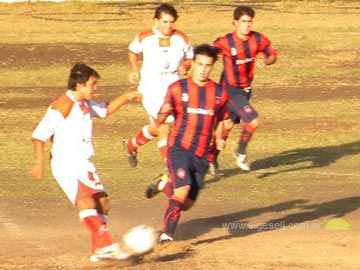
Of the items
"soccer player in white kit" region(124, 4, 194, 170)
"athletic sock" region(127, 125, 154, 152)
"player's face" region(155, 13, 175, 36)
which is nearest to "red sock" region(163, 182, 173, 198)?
"soccer player in white kit" region(124, 4, 194, 170)

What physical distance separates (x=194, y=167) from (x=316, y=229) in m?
2.02

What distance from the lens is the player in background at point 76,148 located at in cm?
1109

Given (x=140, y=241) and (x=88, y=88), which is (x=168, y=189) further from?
(x=88, y=88)

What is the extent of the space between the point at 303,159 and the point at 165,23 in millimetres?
4055

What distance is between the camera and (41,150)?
11.1 metres

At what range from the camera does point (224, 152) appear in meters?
18.8

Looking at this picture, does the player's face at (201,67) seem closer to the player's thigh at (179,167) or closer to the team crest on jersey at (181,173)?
the player's thigh at (179,167)

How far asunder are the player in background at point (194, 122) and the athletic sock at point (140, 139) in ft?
12.3

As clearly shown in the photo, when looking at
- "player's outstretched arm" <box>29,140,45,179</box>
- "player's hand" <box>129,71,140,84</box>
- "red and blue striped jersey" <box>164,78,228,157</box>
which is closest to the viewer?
"player's outstretched arm" <box>29,140,45,179</box>

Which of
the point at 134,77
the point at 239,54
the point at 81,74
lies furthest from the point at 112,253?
the point at 239,54

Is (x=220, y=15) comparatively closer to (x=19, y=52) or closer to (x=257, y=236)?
(x=19, y=52)

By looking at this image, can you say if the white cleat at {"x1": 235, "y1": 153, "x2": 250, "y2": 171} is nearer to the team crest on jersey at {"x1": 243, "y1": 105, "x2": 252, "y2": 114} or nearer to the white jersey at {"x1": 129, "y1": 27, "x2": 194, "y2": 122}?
the team crest on jersey at {"x1": 243, "y1": 105, "x2": 252, "y2": 114}

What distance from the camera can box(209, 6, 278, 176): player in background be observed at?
639 inches

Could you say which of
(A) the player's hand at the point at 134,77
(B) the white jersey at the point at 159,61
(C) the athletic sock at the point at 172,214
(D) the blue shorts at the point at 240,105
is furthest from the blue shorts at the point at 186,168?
(D) the blue shorts at the point at 240,105
